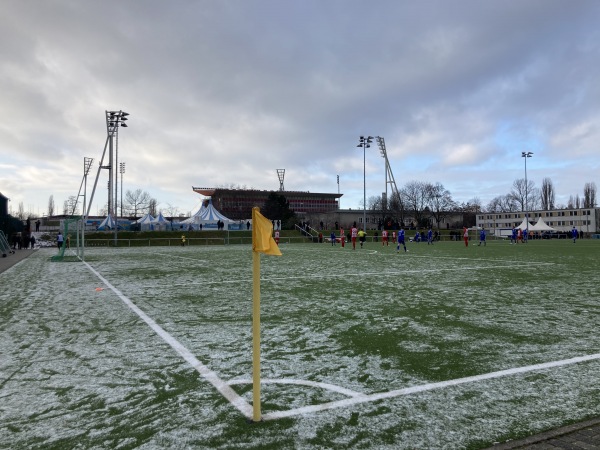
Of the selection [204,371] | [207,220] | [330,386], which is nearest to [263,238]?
[330,386]

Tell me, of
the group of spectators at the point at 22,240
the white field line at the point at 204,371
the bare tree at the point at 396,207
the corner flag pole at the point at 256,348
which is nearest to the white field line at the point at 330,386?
the white field line at the point at 204,371

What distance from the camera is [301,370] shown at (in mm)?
4746

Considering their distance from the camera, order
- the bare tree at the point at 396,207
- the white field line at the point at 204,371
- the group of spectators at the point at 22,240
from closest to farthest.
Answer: the white field line at the point at 204,371, the group of spectators at the point at 22,240, the bare tree at the point at 396,207

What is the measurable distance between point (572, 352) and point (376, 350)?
7.80ft

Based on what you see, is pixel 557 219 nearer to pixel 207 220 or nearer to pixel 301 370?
pixel 207 220

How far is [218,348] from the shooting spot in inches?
225

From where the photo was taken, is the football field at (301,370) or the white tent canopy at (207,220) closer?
the football field at (301,370)

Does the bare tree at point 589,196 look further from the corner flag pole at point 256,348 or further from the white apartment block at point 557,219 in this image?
the corner flag pole at point 256,348

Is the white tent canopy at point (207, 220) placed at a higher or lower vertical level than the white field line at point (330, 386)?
higher

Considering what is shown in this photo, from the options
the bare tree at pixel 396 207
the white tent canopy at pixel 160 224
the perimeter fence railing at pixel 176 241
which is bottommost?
the perimeter fence railing at pixel 176 241

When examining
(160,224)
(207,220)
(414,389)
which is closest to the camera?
(414,389)

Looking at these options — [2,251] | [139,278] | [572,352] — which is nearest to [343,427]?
[572,352]

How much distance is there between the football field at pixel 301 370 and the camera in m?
3.32

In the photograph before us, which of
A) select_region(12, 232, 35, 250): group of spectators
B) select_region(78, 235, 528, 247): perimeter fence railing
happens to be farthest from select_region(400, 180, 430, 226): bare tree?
select_region(12, 232, 35, 250): group of spectators
